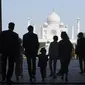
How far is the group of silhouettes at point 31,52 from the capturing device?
1095 centimetres

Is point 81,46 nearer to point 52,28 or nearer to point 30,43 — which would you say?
point 30,43

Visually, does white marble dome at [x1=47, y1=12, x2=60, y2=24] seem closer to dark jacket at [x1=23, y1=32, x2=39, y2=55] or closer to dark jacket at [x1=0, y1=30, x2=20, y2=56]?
dark jacket at [x1=23, y1=32, x2=39, y2=55]

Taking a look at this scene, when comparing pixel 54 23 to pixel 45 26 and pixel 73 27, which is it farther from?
pixel 73 27

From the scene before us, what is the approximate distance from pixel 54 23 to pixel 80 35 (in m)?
106

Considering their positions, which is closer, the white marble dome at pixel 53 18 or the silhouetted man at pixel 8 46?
the silhouetted man at pixel 8 46

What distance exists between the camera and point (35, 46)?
1222 centimetres

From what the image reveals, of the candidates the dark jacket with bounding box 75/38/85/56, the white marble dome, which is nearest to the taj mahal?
the white marble dome

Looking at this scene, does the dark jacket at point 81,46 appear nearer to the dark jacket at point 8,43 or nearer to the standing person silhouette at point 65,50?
the standing person silhouette at point 65,50

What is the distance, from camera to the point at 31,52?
12.2 metres

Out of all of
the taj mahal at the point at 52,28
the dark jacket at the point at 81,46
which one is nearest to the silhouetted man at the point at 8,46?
the dark jacket at the point at 81,46

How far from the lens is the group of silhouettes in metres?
11.0

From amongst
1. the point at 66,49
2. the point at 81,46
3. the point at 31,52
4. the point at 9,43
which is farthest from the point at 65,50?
the point at 81,46


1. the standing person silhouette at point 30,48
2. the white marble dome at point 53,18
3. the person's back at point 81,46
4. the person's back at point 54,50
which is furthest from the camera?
the white marble dome at point 53,18

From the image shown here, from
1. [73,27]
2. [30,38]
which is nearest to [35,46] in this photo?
[30,38]
